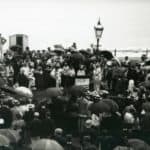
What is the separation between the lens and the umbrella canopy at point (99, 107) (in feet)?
58.3

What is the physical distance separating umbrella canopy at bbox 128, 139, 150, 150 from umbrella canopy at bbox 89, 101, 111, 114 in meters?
2.52

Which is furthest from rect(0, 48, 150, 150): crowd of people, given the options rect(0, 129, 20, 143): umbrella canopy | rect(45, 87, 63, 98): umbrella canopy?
rect(0, 129, 20, 143): umbrella canopy

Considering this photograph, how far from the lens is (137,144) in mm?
15188

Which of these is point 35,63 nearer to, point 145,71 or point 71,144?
point 145,71

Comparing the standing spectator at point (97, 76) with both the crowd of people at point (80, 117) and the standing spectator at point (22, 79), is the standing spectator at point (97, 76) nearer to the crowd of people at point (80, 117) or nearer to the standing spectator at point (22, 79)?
the crowd of people at point (80, 117)

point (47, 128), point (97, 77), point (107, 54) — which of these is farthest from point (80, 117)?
point (107, 54)

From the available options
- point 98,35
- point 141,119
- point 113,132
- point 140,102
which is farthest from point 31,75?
point 113,132

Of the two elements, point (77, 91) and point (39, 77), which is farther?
point (39, 77)

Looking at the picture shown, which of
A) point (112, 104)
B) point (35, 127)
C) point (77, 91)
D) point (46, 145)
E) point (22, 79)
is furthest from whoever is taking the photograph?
point (22, 79)

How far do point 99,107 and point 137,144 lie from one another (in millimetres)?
2985

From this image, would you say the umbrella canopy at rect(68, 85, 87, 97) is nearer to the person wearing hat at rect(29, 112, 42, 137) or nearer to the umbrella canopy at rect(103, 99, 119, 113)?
the umbrella canopy at rect(103, 99, 119, 113)

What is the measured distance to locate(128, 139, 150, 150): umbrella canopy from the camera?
15102 millimetres

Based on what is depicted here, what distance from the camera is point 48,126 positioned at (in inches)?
631

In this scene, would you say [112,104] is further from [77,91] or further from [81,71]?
[81,71]
